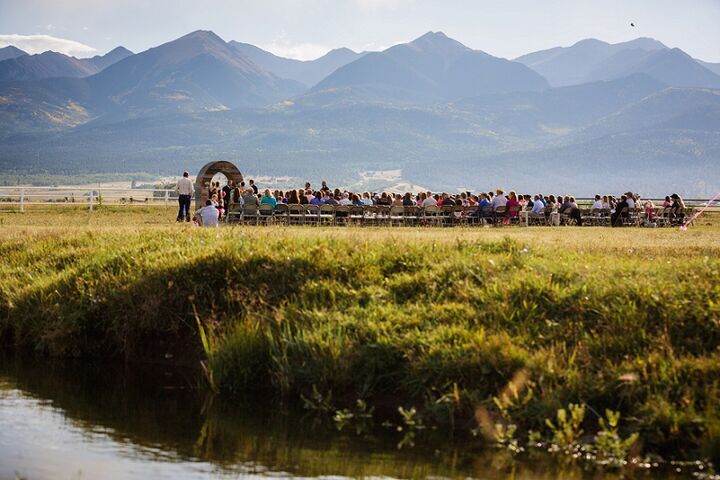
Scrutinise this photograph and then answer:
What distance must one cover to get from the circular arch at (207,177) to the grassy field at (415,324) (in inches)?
870

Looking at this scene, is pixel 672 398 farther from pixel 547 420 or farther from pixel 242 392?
pixel 242 392

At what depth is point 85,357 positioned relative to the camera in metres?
15.6

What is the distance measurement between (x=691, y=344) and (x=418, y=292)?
383cm

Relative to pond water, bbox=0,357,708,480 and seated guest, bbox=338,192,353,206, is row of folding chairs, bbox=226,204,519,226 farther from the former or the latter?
pond water, bbox=0,357,708,480

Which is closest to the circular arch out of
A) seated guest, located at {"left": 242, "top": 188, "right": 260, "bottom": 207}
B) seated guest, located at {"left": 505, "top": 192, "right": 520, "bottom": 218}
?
seated guest, located at {"left": 242, "top": 188, "right": 260, "bottom": 207}

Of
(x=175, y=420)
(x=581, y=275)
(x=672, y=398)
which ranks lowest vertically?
(x=175, y=420)

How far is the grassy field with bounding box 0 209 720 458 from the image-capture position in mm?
11125

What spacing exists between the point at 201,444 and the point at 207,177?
101 ft

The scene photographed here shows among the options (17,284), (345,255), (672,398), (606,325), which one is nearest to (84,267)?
(17,284)

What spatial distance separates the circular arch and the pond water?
26.9 m

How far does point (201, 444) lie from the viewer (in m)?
11.2

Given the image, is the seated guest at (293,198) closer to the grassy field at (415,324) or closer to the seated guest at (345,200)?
the seated guest at (345,200)

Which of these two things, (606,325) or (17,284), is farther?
(17,284)

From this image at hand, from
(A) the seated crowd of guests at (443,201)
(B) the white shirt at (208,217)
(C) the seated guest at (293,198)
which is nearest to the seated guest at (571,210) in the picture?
(A) the seated crowd of guests at (443,201)
